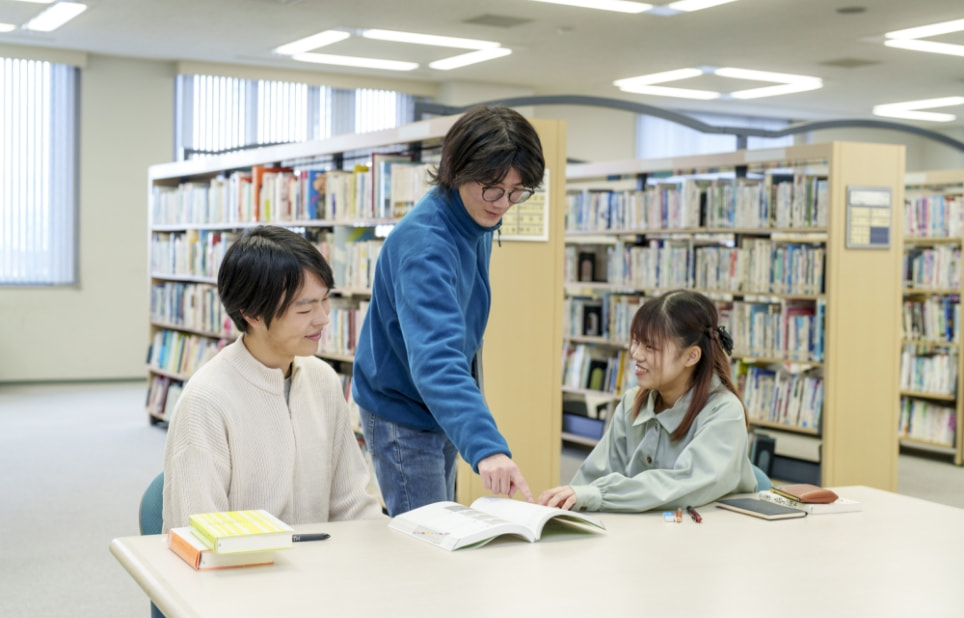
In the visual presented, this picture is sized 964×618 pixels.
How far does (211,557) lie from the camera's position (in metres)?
1.72

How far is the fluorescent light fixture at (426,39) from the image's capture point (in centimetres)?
904

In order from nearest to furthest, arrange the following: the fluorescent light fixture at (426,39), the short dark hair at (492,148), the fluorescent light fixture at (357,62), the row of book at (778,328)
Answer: the short dark hair at (492,148), the row of book at (778,328), the fluorescent light fixture at (426,39), the fluorescent light fixture at (357,62)

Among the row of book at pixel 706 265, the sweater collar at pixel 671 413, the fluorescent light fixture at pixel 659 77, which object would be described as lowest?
the sweater collar at pixel 671 413

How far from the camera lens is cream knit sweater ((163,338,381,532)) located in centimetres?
198

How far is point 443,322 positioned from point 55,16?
25.2 feet

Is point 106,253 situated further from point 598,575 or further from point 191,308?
point 598,575

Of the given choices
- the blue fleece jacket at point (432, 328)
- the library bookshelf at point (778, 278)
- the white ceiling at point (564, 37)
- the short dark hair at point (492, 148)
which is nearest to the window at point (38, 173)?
the white ceiling at point (564, 37)

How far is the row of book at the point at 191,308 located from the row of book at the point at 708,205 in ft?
8.36

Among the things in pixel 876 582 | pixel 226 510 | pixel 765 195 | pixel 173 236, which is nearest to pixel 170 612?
pixel 226 510

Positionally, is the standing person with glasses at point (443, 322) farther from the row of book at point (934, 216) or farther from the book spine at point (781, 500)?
the row of book at point (934, 216)

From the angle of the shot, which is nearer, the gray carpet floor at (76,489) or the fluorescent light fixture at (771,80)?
the gray carpet floor at (76,489)

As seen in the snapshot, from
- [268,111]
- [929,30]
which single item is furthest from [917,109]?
[268,111]

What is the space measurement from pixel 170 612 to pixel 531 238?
3.20 m

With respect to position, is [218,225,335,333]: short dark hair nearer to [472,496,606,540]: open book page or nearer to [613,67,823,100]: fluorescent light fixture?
[472,496,606,540]: open book page
